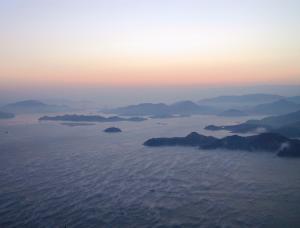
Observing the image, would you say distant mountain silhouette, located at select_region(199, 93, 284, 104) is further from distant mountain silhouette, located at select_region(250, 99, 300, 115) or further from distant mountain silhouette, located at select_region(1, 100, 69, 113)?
distant mountain silhouette, located at select_region(1, 100, 69, 113)

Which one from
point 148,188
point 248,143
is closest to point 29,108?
point 248,143

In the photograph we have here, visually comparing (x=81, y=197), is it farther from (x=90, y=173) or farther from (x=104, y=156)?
(x=104, y=156)

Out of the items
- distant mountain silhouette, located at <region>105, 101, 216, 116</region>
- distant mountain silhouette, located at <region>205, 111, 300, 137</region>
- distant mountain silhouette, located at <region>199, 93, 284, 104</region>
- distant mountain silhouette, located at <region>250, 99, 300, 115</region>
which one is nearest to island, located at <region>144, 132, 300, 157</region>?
distant mountain silhouette, located at <region>205, 111, 300, 137</region>

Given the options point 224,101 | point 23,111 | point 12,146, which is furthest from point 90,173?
point 224,101

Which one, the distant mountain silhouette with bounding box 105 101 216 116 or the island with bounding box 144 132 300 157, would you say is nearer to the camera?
the island with bounding box 144 132 300 157

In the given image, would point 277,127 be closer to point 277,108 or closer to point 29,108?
point 277,108

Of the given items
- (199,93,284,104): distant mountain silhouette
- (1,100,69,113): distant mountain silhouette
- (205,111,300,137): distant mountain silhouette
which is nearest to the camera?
(205,111,300,137): distant mountain silhouette

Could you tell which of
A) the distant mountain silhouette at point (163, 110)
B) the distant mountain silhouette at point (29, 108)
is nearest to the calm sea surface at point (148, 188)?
the distant mountain silhouette at point (163, 110)
